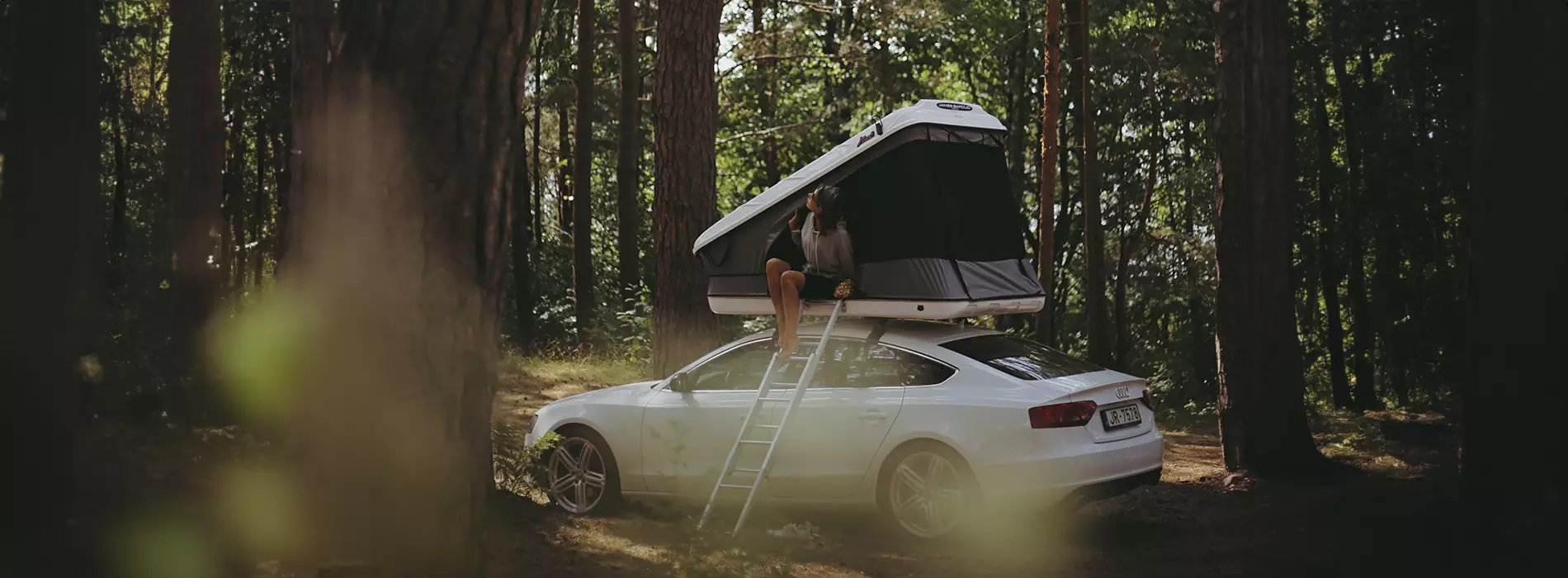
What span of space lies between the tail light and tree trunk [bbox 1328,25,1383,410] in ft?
55.5

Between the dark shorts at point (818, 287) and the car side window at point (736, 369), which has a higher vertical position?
the dark shorts at point (818, 287)

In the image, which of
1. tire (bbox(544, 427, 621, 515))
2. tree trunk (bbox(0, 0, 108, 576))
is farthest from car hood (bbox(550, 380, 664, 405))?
tree trunk (bbox(0, 0, 108, 576))

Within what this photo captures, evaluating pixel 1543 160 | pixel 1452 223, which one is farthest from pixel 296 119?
pixel 1452 223

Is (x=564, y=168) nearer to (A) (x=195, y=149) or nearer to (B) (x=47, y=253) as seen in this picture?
(A) (x=195, y=149)

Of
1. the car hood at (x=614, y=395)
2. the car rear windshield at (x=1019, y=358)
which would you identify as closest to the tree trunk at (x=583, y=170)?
the car hood at (x=614, y=395)

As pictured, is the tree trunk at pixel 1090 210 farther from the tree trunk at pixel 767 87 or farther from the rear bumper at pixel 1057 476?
the rear bumper at pixel 1057 476

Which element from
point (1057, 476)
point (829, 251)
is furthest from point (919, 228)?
point (1057, 476)

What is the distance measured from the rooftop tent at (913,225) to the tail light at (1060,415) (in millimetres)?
887

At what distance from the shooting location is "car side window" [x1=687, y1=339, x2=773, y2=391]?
9891mm

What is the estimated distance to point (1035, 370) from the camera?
9.04 m

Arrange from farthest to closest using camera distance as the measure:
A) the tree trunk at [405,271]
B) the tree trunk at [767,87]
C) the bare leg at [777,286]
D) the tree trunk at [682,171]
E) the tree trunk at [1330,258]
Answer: the tree trunk at [767,87], the tree trunk at [1330,258], the tree trunk at [682,171], the bare leg at [777,286], the tree trunk at [405,271]

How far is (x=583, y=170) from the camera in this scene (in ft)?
81.1

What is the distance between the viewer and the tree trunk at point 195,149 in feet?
46.9

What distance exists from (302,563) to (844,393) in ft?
15.4
